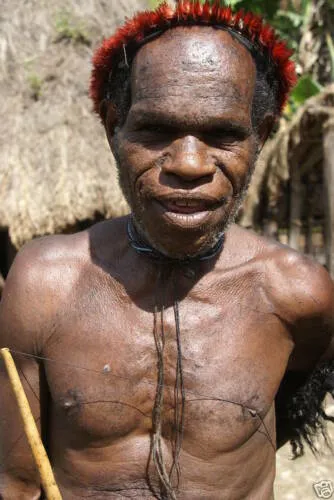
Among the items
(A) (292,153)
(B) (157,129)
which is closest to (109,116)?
(B) (157,129)

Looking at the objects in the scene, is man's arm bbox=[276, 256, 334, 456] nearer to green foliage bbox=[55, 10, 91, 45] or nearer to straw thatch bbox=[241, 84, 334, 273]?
straw thatch bbox=[241, 84, 334, 273]

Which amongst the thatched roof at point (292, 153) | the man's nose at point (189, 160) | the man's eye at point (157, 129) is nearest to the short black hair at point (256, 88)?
the man's eye at point (157, 129)

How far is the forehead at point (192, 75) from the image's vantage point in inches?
60.1

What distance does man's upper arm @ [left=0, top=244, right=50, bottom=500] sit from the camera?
1.75 metres

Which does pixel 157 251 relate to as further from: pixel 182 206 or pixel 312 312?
pixel 312 312

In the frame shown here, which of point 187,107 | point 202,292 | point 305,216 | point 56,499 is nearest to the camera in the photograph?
point 56,499

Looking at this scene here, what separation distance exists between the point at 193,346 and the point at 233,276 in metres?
0.27

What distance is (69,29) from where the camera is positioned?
5902 mm

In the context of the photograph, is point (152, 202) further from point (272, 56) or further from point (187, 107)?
point (272, 56)

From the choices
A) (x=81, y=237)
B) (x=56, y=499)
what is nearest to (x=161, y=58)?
(x=81, y=237)

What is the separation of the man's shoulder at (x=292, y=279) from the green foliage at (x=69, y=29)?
15.4ft

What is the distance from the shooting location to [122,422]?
5.58ft

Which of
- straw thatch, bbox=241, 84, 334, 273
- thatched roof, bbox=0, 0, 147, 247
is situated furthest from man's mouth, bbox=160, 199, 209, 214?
straw thatch, bbox=241, 84, 334, 273

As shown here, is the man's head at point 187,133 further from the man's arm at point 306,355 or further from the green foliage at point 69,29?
the green foliage at point 69,29
